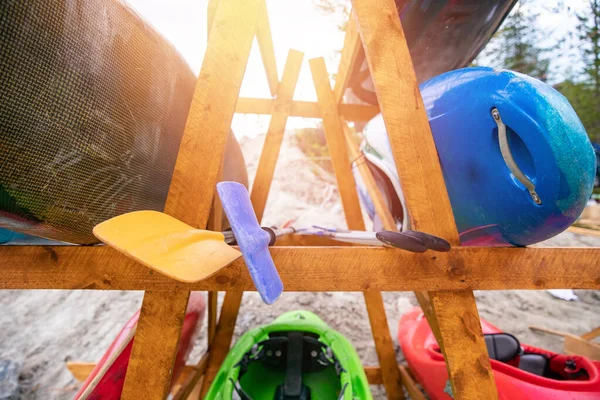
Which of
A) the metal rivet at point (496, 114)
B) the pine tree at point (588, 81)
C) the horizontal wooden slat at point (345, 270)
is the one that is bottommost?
the horizontal wooden slat at point (345, 270)

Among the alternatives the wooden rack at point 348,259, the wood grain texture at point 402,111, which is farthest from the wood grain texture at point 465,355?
the wood grain texture at point 402,111

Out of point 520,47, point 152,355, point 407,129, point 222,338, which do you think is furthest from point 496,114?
point 520,47

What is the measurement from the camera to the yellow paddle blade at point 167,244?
0.52 metres

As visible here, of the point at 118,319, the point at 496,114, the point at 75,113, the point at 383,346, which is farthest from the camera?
the point at 118,319

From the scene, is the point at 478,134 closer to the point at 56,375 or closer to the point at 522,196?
the point at 522,196

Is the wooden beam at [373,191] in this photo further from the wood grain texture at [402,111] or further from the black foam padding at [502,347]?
the black foam padding at [502,347]

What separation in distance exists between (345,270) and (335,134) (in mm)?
1284

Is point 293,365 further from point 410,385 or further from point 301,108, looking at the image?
point 301,108

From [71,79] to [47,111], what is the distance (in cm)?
10

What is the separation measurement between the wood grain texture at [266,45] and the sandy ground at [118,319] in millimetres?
2354

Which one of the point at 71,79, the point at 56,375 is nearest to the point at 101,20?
the point at 71,79

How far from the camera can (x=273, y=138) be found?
1864 mm

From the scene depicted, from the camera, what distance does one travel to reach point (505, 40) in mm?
10773

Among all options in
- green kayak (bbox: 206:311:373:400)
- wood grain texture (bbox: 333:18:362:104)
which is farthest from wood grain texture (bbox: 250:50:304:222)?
green kayak (bbox: 206:311:373:400)
